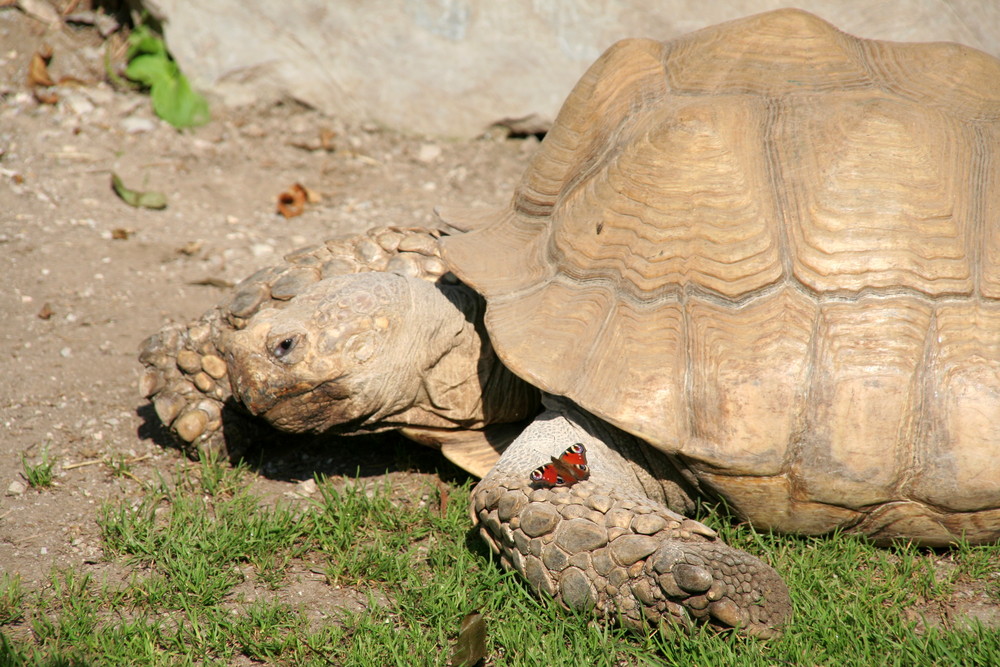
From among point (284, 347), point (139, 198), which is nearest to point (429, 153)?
point (139, 198)

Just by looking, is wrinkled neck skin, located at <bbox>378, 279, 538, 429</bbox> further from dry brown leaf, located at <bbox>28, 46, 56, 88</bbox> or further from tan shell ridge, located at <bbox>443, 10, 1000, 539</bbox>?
dry brown leaf, located at <bbox>28, 46, 56, 88</bbox>

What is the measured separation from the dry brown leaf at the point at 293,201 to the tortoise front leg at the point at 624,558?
292 centimetres

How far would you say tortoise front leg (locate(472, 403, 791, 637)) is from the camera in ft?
7.57

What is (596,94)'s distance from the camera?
3.10 metres

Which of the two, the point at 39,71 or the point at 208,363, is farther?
the point at 39,71

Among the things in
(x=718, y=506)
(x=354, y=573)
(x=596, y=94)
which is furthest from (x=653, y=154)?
(x=354, y=573)

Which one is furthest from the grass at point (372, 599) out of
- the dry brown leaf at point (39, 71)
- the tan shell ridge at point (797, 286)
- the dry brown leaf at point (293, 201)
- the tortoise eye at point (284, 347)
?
the dry brown leaf at point (39, 71)

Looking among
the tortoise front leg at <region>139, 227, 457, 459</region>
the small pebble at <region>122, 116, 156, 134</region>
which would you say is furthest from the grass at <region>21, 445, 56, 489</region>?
the small pebble at <region>122, 116, 156, 134</region>

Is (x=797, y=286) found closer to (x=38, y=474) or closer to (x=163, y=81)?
(x=38, y=474)

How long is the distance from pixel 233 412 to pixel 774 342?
1977 millimetres

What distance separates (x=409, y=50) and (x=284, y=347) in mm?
3373

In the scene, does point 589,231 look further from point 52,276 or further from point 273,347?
point 52,276

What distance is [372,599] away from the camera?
2.64 m

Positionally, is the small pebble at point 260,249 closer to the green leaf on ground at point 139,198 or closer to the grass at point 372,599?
the green leaf on ground at point 139,198
